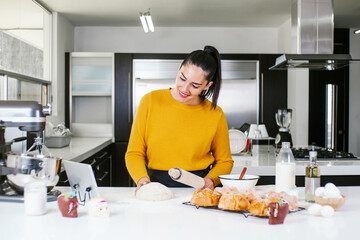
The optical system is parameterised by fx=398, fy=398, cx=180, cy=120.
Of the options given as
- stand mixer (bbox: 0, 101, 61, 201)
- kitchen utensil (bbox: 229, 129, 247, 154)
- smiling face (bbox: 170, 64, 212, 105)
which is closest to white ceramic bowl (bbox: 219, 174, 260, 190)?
smiling face (bbox: 170, 64, 212, 105)

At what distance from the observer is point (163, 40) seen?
6008 millimetres

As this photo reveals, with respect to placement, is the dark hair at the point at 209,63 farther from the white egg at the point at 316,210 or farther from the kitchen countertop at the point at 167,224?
the white egg at the point at 316,210

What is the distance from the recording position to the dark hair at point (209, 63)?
183 centimetres

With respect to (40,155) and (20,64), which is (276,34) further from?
(40,155)

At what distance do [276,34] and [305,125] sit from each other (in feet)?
4.84

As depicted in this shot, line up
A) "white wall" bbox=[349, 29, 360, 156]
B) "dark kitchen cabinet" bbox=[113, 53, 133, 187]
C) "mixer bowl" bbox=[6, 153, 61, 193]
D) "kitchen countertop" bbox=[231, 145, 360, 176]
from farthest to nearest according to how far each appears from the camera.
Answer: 1. "white wall" bbox=[349, 29, 360, 156]
2. "dark kitchen cabinet" bbox=[113, 53, 133, 187]
3. "kitchen countertop" bbox=[231, 145, 360, 176]
4. "mixer bowl" bbox=[6, 153, 61, 193]

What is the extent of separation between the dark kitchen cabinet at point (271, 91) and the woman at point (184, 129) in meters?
3.66

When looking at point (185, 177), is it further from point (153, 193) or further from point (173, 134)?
point (173, 134)

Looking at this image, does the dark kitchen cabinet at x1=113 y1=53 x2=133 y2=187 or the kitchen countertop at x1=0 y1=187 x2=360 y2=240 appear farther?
the dark kitchen cabinet at x1=113 y1=53 x2=133 y2=187

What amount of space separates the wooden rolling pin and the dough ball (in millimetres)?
64

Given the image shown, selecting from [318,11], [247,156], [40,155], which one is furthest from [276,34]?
[40,155]

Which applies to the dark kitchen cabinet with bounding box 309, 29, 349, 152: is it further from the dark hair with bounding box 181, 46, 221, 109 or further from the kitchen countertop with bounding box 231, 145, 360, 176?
the dark hair with bounding box 181, 46, 221, 109

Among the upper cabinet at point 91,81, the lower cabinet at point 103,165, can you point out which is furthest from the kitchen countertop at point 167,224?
the upper cabinet at point 91,81

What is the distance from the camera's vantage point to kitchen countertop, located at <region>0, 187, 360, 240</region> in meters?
1.09
